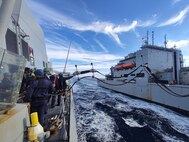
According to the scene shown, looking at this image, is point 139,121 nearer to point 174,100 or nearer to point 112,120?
point 112,120

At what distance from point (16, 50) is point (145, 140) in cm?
839

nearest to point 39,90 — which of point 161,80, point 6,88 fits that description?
point 6,88

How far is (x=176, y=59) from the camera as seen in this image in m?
17.9

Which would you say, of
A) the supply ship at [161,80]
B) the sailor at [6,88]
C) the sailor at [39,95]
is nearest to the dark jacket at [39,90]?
the sailor at [39,95]

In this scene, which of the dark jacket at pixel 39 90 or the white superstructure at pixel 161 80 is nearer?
the dark jacket at pixel 39 90

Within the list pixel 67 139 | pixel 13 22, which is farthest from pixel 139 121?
pixel 13 22

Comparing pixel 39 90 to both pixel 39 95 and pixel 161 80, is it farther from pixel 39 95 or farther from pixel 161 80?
pixel 161 80

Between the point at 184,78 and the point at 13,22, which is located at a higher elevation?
the point at 13,22

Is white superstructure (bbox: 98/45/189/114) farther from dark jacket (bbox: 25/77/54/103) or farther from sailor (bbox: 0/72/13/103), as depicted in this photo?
sailor (bbox: 0/72/13/103)

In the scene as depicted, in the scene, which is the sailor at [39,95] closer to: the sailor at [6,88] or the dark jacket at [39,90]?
the dark jacket at [39,90]

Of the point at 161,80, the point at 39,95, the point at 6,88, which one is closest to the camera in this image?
the point at 6,88

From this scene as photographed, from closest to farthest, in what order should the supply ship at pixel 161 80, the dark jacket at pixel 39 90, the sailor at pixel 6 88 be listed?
the sailor at pixel 6 88
the dark jacket at pixel 39 90
the supply ship at pixel 161 80

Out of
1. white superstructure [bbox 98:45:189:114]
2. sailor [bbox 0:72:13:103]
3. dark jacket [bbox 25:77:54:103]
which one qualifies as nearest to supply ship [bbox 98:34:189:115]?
white superstructure [bbox 98:45:189:114]

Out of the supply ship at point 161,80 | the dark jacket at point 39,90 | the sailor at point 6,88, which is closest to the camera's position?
the sailor at point 6,88
